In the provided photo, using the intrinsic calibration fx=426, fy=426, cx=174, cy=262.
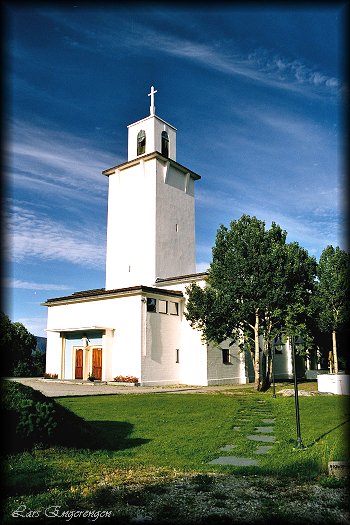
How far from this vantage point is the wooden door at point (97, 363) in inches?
1141

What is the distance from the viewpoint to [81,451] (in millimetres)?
7605

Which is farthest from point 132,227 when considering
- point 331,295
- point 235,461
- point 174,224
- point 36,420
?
point 235,461

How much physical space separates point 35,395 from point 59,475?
197 cm

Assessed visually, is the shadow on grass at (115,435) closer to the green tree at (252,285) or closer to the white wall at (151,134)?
the green tree at (252,285)

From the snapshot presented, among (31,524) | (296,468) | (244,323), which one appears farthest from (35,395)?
(244,323)

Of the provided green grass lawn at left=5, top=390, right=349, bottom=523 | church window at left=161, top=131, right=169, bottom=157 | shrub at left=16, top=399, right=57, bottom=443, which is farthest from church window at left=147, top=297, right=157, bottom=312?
shrub at left=16, top=399, right=57, bottom=443

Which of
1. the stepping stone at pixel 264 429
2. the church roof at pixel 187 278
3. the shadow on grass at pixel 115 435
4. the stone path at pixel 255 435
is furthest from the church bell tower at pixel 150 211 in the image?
the stepping stone at pixel 264 429

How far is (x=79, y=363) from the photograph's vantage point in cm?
3070

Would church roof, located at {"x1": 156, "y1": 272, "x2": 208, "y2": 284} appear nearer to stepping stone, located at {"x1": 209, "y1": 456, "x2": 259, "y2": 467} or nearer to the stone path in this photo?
the stone path

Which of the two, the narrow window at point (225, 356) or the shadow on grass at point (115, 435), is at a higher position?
the narrow window at point (225, 356)

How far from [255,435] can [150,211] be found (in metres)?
27.1

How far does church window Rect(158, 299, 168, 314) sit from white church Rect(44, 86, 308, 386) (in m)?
0.03

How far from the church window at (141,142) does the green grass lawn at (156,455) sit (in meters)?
28.2

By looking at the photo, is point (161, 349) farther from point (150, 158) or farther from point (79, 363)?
point (150, 158)
